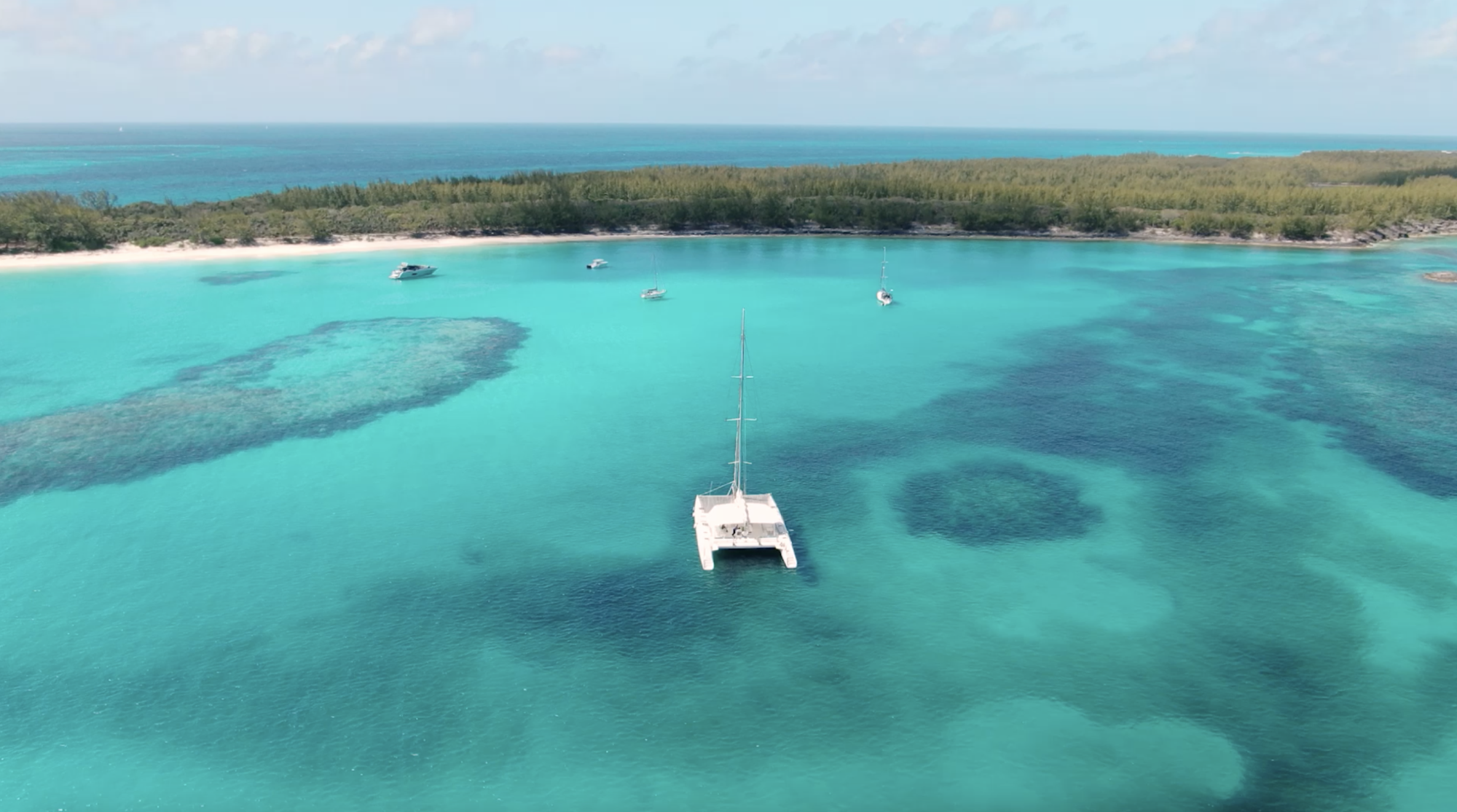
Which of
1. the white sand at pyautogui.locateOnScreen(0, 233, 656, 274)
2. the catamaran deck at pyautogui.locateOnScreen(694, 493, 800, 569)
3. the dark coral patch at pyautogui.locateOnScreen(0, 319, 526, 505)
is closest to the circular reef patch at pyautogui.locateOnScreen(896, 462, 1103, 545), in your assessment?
the catamaran deck at pyautogui.locateOnScreen(694, 493, 800, 569)

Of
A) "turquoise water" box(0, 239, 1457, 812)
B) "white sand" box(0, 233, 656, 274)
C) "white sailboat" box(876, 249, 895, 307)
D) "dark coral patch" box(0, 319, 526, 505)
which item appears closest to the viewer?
"turquoise water" box(0, 239, 1457, 812)

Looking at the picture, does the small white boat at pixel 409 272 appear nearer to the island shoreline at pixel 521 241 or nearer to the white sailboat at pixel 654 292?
the island shoreline at pixel 521 241

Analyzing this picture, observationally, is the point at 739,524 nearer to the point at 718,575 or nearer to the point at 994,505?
the point at 718,575

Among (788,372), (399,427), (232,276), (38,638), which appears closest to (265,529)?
(38,638)

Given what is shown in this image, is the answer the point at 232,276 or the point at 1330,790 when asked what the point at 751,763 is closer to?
the point at 1330,790

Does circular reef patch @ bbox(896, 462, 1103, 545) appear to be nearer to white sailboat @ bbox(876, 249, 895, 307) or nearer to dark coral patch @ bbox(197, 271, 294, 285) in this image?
Answer: white sailboat @ bbox(876, 249, 895, 307)

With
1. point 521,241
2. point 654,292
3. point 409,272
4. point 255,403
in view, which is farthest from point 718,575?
point 521,241

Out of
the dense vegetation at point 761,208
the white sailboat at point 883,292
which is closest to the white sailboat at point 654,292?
the white sailboat at point 883,292

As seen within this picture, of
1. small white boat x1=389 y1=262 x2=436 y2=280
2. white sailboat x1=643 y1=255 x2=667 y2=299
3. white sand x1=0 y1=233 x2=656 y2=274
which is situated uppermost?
white sand x1=0 y1=233 x2=656 y2=274
